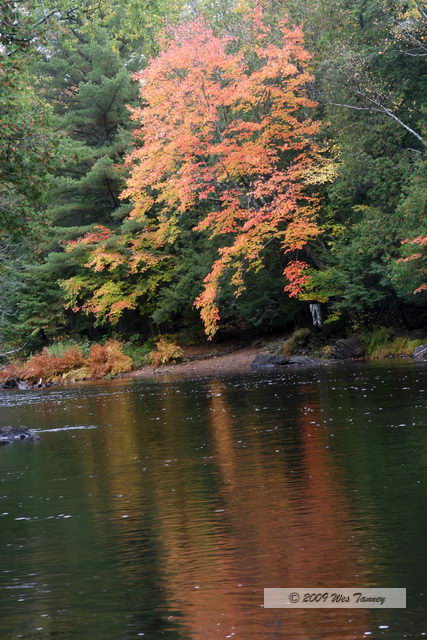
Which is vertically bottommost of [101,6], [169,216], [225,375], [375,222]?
[225,375]

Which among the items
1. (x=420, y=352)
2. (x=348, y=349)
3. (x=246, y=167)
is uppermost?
(x=246, y=167)

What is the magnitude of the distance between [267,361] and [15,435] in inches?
603

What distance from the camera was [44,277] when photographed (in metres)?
42.8

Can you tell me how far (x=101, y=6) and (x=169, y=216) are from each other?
1878 centimetres

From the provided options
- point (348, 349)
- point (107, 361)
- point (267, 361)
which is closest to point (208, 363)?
point (107, 361)

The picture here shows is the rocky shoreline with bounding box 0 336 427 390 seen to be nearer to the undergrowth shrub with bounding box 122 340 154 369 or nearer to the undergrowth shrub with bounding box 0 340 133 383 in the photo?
the undergrowth shrub with bounding box 0 340 133 383

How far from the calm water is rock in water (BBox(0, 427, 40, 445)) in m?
0.33

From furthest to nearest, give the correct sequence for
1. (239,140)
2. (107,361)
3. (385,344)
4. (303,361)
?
(107,361) < (239,140) < (303,361) < (385,344)

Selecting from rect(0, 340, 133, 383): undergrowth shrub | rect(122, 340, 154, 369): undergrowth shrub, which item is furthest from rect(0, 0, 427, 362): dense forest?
rect(0, 340, 133, 383): undergrowth shrub

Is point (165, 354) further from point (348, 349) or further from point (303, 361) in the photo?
point (348, 349)

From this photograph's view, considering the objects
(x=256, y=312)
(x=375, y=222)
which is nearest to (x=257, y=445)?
(x=375, y=222)

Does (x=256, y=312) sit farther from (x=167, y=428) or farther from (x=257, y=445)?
(x=257, y=445)

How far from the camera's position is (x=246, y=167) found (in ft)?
96.4

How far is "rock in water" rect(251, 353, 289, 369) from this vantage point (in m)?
29.6
